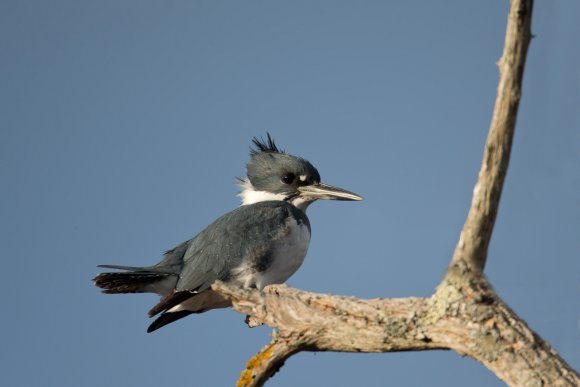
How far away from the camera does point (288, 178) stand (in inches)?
313

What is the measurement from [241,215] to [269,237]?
1.13ft

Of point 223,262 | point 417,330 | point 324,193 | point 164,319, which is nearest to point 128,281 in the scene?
point 164,319

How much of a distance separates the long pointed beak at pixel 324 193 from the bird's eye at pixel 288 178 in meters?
0.12

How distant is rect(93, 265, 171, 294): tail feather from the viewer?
6551 millimetres

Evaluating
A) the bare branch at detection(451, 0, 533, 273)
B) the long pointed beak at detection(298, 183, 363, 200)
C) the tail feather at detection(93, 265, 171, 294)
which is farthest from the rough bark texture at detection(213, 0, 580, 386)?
the long pointed beak at detection(298, 183, 363, 200)

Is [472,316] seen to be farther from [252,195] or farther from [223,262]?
[252,195]

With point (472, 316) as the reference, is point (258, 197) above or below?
above

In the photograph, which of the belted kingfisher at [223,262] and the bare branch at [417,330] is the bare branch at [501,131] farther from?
the belted kingfisher at [223,262]

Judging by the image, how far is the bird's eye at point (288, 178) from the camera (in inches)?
313

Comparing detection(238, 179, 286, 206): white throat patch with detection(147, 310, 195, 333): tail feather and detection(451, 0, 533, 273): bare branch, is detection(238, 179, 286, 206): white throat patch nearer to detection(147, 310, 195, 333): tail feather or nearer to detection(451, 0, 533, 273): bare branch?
detection(147, 310, 195, 333): tail feather

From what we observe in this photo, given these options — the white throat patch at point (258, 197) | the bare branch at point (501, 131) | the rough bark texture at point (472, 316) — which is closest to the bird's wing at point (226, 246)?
the white throat patch at point (258, 197)

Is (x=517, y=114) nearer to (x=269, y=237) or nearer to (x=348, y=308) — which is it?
(x=348, y=308)

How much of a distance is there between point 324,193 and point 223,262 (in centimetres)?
163

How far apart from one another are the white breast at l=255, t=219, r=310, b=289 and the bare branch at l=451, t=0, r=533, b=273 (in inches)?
122
